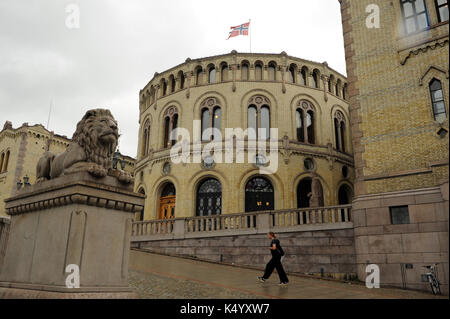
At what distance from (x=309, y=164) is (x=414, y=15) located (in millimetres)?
14660

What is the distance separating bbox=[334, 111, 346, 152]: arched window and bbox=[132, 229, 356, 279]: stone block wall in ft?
53.5

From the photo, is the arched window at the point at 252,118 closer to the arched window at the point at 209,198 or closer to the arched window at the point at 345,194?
the arched window at the point at 209,198

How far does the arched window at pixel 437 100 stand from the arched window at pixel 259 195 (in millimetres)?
14507

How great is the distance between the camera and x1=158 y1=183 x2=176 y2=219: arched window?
28853mm

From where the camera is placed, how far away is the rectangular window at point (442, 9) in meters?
14.3

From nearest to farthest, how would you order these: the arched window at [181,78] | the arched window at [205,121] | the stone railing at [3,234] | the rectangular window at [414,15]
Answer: the stone railing at [3,234] < the rectangular window at [414,15] < the arched window at [205,121] < the arched window at [181,78]

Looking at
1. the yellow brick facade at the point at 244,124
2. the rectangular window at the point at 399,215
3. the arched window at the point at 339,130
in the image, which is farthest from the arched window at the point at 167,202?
the rectangular window at the point at 399,215

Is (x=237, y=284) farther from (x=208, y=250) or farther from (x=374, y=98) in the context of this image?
(x=374, y=98)

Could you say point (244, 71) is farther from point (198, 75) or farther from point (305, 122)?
point (305, 122)

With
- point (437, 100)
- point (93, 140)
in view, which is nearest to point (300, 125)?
point (437, 100)

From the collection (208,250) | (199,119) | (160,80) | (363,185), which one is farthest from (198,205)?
(363,185)

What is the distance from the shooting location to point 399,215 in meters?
13.2

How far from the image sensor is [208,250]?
18.4 meters

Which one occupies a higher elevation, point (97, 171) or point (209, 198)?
point (209, 198)
